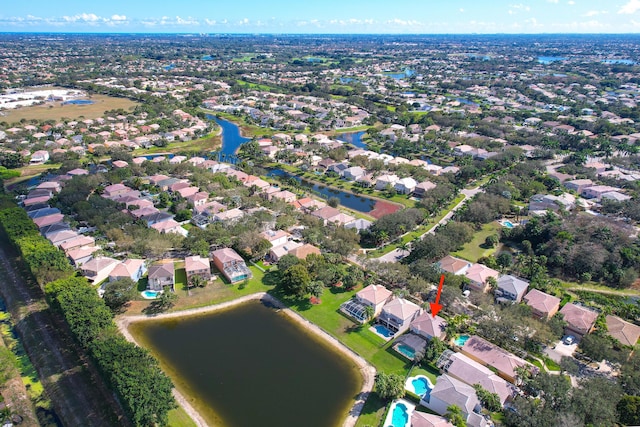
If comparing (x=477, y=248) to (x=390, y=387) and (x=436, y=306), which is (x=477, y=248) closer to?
(x=436, y=306)

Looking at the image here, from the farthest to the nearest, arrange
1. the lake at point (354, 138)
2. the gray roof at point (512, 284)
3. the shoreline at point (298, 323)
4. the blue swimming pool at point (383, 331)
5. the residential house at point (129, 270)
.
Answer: the lake at point (354, 138), the residential house at point (129, 270), the gray roof at point (512, 284), the blue swimming pool at point (383, 331), the shoreline at point (298, 323)

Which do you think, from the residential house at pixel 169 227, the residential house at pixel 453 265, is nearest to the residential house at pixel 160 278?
the residential house at pixel 169 227

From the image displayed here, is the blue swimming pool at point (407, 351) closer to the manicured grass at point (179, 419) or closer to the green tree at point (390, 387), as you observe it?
the green tree at point (390, 387)

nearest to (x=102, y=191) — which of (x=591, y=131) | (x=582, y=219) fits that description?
(x=582, y=219)

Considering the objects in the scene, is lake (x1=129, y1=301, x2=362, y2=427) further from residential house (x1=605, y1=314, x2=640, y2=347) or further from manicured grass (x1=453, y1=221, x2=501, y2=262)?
manicured grass (x1=453, y1=221, x2=501, y2=262)

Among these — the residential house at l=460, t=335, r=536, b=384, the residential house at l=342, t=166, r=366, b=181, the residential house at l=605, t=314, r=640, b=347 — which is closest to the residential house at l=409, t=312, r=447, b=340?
the residential house at l=460, t=335, r=536, b=384

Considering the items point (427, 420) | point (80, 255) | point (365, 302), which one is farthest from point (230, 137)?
point (427, 420)
